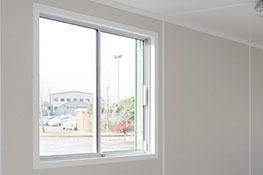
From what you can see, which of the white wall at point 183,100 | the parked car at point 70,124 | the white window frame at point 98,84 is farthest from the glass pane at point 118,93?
the parked car at point 70,124

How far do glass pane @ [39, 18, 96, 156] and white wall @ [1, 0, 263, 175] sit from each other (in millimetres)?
251

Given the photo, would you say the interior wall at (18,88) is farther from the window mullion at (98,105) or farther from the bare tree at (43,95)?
the window mullion at (98,105)

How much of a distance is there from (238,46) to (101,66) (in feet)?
9.46

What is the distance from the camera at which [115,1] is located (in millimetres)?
4426

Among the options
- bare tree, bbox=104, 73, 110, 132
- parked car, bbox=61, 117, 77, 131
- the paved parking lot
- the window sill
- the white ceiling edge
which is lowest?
the window sill

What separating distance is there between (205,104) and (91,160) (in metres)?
2.23

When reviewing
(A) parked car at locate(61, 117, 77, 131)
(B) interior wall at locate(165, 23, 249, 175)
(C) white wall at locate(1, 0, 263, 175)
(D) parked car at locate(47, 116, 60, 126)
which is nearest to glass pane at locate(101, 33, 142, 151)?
(C) white wall at locate(1, 0, 263, 175)

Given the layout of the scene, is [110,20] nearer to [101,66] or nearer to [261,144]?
[101,66]

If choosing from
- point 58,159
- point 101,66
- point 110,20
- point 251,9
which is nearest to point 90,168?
point 58,159

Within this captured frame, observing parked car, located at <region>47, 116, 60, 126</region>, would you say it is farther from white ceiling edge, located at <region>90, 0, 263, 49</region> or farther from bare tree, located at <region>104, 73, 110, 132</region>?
white ceiling edge, located at <region>90, 0, 263, 49</region>

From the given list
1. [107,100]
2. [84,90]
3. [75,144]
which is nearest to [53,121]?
[75,144]

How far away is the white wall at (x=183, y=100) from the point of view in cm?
353

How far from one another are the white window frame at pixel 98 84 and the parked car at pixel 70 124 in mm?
271

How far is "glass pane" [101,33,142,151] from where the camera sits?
4.59 m
